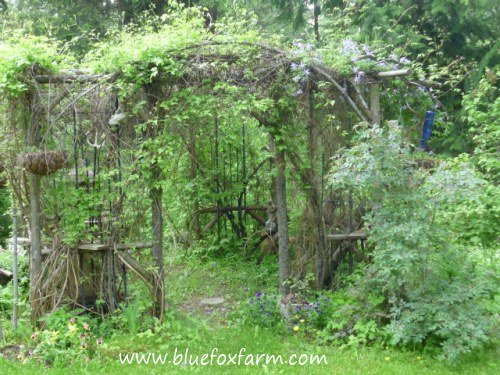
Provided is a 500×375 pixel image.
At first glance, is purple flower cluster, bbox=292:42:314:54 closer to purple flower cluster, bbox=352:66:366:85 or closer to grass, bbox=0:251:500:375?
purple flower cluster, bbox=352:66:366:85

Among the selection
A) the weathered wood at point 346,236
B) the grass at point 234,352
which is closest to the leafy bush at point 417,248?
the grass at point 234,352

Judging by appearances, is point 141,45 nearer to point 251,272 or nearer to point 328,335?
point 328,335

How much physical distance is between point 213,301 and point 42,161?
271 cm

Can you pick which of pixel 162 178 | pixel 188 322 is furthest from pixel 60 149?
pixel 188 322

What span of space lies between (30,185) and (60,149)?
1.73ft

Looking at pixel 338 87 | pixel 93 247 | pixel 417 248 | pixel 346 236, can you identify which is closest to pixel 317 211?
pixel 346 236

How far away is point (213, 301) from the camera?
6332 mm

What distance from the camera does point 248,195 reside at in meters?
8.41

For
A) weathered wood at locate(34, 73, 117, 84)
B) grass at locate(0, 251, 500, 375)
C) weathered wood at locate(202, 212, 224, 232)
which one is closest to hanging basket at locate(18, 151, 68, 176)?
weathered wood at locate(34, 73, 117, 84)

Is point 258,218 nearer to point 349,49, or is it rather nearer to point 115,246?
point 115,246

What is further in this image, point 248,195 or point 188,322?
point 248,195

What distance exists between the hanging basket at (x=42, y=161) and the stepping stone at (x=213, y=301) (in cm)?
249

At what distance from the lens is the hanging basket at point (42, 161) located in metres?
4.58

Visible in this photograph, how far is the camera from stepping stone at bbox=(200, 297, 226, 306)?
6250 millimetres
